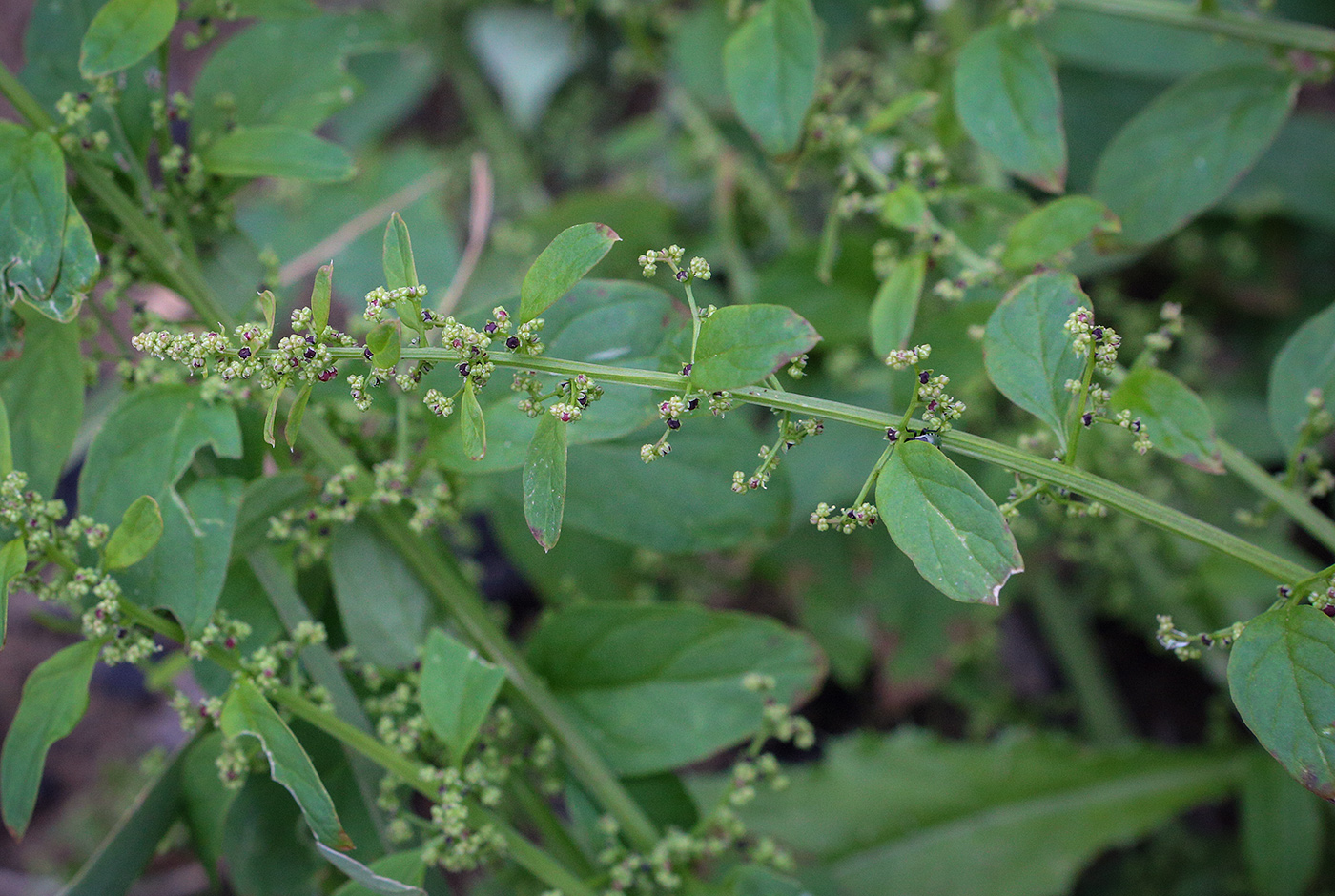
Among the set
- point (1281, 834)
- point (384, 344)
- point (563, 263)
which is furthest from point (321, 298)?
point (1281, 834)

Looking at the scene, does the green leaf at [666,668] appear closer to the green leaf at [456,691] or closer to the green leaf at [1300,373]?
the green leaf at [456,691]

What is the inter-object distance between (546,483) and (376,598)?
479 millimetres

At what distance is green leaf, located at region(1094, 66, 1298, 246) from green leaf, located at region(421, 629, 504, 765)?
977mm

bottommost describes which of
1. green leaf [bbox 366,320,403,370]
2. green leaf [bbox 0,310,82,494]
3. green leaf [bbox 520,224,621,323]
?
green leaf [bbox 0,310,82,494]

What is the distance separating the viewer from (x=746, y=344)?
0.80 metres

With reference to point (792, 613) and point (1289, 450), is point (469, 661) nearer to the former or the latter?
point (1289, 450)

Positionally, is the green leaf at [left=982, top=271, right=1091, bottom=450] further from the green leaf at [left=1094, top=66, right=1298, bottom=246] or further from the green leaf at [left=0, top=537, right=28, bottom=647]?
the green leaf at [left=0, top=537, right=28, bottom=647]

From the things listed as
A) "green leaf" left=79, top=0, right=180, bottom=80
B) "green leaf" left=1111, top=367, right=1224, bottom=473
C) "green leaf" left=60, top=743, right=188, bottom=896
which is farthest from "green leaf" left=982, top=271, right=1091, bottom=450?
"green leaf" left=60, top=743, right=188, bottom=896

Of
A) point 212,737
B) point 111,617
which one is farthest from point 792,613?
point 111,617

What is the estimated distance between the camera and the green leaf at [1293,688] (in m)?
0.77

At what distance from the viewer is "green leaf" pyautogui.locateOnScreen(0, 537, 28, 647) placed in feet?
2.89

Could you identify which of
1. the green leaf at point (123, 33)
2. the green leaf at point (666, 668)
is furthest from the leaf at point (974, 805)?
the green leaf at point (123, 33)

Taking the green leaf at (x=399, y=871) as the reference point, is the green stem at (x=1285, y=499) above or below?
above

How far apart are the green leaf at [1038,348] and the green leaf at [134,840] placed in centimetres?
102
